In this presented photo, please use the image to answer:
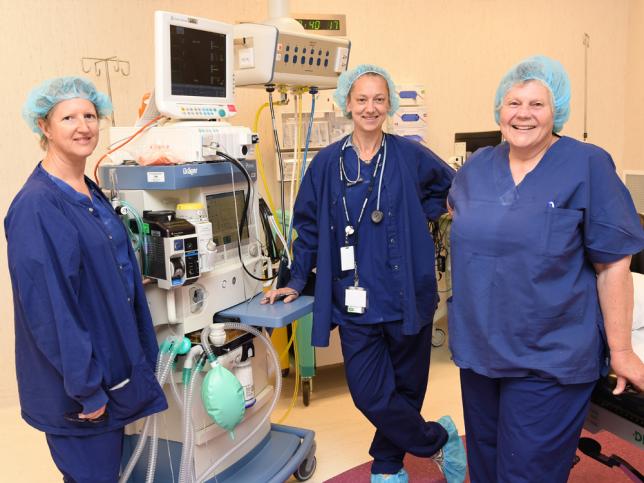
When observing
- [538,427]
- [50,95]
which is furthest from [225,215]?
[538,427]

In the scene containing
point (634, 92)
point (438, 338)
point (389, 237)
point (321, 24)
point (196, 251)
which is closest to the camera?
point (196, 251)

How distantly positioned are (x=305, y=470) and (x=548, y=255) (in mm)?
1406

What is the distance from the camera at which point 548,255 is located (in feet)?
5.10

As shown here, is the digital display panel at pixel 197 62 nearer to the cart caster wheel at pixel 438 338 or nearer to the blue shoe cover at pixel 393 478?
the blue shoe cover at pixel 393 478

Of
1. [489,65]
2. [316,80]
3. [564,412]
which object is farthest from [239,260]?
[489,65]

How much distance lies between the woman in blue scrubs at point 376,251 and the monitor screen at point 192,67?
40cm

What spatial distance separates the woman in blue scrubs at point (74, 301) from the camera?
1.54 meters

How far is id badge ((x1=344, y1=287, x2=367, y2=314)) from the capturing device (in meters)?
2.10

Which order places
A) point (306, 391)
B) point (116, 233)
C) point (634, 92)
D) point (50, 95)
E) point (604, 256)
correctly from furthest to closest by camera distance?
point (634, 92) → point (306, 391) → point (116, 233) → point (50, 95) → point (604, 256)

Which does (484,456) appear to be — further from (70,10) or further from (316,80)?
(70,10)

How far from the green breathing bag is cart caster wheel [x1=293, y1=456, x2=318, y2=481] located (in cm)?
58

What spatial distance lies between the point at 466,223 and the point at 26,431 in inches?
95.2

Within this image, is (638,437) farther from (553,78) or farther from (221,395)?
(221,395)

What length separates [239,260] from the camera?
2.25 metres
